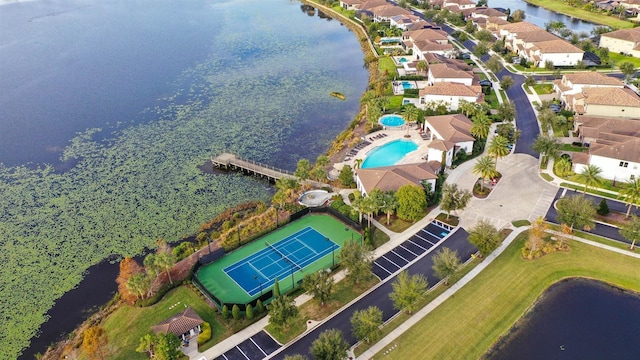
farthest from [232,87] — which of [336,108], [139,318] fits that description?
[139,318]

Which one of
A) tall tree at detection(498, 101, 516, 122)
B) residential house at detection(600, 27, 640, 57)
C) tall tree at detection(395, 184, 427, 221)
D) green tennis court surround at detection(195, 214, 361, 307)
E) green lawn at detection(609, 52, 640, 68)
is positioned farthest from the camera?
residential house at detection(600, 27, 640, 57)

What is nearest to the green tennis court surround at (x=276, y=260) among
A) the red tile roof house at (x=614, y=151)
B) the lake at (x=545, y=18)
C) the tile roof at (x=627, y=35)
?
the red tile roof house at (x=614, y=151)

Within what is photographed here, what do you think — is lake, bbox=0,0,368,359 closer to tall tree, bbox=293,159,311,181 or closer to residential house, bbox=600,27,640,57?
tall tree, bbox=293,159,311,181

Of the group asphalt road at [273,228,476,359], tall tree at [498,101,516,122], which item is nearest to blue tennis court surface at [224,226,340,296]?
asphalt road at [273,228,476,359]

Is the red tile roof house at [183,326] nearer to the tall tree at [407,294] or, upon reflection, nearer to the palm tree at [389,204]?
the tall tree at [407,294]

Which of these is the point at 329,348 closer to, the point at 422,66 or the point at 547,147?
the point at 547,147
